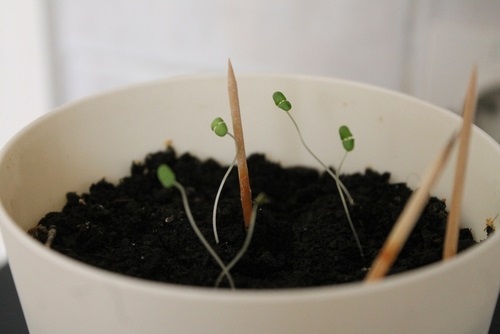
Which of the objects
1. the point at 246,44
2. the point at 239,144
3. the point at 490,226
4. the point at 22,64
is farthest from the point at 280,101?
the point at 22,64

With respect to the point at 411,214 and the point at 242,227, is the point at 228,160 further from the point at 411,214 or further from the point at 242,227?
the point at 411,214

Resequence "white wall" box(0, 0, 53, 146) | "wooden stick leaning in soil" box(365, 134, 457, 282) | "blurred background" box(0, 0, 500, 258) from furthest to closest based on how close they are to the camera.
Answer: "white wall" box(0, 0, 53, 146), "blurred background" box(0, 0, 500, 258), "wooden stick leaning in soil" box(365, 134, 457, 282)

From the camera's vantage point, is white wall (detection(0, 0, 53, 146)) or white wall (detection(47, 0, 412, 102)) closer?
white wall (detection(47, 0, 412, 102))

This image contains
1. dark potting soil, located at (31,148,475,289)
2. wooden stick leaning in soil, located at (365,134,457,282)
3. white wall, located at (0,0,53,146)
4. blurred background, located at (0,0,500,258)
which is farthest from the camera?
white wall, located at (0,0,53,146)

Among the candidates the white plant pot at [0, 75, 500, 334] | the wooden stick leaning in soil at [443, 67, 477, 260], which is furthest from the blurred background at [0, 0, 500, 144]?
→ the wooden stick leaning in soil at [443, 67, 477, 260]

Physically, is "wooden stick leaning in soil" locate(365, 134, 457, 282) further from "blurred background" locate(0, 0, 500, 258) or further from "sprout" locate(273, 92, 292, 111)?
"blurred background" locate(0, 0, 500, 258)

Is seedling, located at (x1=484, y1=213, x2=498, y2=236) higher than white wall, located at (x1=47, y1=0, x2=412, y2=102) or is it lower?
lower

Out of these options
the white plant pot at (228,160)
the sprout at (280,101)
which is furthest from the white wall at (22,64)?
the sprout at (280,101)

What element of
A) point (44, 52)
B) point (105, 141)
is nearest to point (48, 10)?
point (44, 52)
